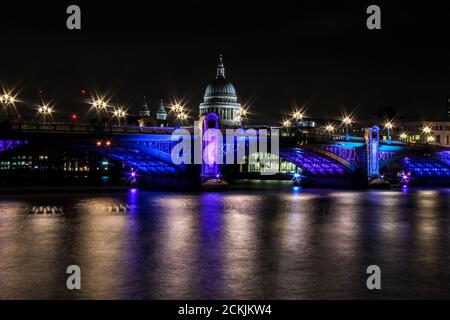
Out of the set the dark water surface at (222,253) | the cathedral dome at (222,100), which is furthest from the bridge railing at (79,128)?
the cathedral dome at (222,100)

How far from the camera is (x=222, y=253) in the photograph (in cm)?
2408

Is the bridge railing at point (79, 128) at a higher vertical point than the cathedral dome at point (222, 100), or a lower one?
lower

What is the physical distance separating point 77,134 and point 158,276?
46517 millimetres

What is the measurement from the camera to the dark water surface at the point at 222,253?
1767cm

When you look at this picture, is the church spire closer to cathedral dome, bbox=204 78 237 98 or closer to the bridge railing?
cathedral dome, bbox=204 78 237 98

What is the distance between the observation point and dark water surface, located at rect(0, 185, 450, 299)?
1767 cm

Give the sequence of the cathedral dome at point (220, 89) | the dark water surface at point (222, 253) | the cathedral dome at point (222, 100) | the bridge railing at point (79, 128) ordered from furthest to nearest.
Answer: the cathedral dome at point (220, 89)
the cathedral dome at point (222, 100)
the bridge railing at point (79, 128)
the dark water surface at point (222, 253)

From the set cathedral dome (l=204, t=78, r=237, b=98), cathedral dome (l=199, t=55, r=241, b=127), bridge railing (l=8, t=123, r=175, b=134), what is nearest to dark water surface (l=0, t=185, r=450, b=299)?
bridge railing (l=8, t=123, r=175, b=134)

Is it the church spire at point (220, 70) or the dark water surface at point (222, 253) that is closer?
the dark water surface at point (222, 253)

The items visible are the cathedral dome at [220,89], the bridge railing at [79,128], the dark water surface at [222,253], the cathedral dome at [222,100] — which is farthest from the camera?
Answer: the cathedral dome at [220,89]

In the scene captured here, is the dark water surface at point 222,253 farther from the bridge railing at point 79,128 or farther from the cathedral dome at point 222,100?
the cathedral dome at point 222,100

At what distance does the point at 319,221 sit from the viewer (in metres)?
37.7

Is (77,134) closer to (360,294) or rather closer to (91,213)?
(91,213)
